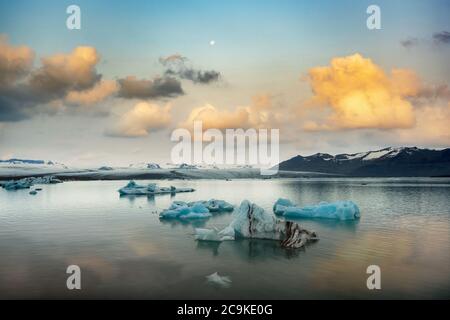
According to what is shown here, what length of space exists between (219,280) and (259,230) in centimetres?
664

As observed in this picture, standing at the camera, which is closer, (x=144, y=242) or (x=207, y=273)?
(x=207, y=273)

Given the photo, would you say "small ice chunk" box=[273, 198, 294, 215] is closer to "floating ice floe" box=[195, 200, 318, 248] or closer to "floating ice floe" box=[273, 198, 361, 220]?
"floating ice floe" box=[273, 198, 361, 220]

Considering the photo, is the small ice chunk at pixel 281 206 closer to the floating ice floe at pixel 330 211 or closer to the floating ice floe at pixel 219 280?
the floating ice floe at pixel 330 211

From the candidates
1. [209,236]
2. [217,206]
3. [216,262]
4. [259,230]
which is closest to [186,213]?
[217,206]

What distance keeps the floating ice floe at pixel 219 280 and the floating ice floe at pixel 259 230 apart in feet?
17.3

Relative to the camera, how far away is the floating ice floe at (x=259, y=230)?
664 inches

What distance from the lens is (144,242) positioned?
17.8 metres

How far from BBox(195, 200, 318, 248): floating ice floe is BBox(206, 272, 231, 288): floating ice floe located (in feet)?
17.3

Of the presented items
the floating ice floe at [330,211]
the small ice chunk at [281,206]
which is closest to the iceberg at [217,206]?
the small ice chunk at [281,206]

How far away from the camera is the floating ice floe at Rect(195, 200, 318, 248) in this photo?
1687 cm

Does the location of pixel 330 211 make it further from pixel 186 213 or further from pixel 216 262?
pixel 216 262
